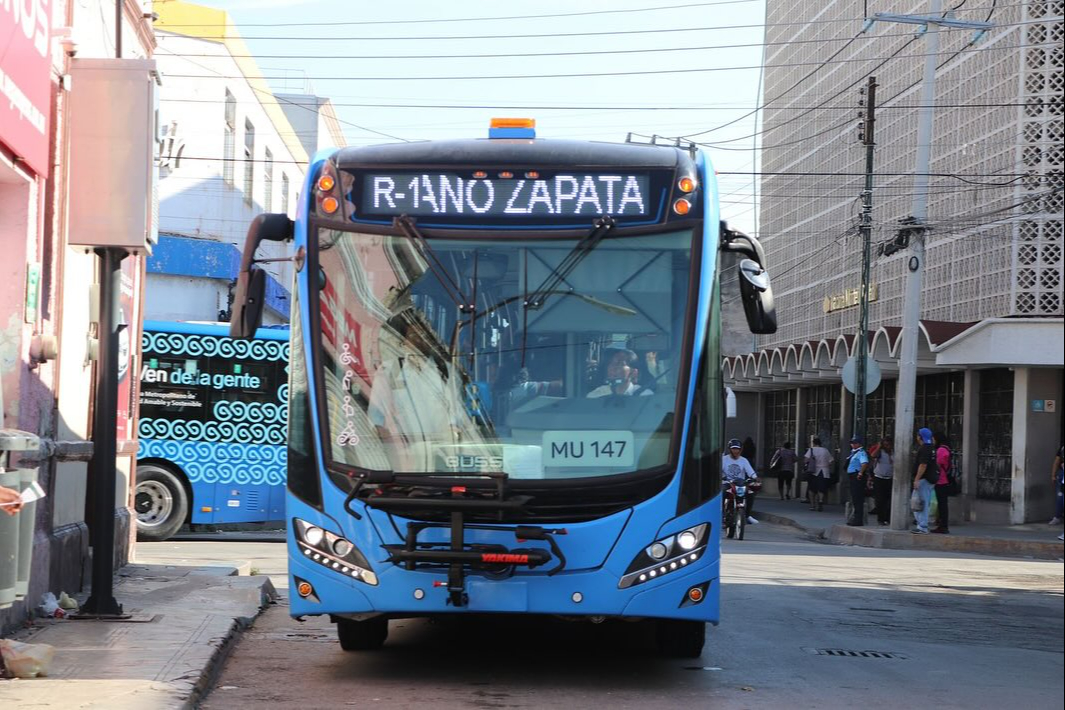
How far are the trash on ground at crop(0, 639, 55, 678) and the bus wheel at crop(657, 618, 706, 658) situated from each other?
3.62m

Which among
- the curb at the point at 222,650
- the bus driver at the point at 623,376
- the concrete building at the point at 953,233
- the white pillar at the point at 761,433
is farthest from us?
the white pillar at the point at 761,433

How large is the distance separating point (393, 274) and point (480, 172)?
80 centimetres

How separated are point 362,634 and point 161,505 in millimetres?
10353

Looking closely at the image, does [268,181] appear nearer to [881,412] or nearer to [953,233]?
[881,412]

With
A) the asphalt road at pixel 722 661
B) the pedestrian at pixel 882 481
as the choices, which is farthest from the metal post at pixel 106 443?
the pedestrian at pixel 882 481

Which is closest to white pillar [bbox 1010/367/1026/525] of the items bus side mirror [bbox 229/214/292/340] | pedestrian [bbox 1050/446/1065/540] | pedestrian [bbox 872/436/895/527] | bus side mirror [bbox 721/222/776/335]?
pedestrian [bbox 1050/446/1065/540]

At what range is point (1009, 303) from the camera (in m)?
26.0

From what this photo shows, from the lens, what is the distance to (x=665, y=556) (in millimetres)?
8102

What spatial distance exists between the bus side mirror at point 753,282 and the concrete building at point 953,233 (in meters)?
10.3

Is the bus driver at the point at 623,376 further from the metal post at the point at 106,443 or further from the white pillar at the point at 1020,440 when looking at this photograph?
the white pillar at the point at 1020,440

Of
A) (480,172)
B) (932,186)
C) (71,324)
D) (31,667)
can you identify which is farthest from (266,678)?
(932,186)

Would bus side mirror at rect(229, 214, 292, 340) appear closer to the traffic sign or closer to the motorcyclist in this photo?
the motorcyclist

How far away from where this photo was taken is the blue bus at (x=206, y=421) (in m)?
19.2

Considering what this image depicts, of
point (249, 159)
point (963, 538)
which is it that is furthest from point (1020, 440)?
point (249, 159)
